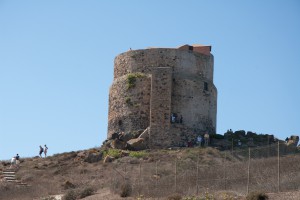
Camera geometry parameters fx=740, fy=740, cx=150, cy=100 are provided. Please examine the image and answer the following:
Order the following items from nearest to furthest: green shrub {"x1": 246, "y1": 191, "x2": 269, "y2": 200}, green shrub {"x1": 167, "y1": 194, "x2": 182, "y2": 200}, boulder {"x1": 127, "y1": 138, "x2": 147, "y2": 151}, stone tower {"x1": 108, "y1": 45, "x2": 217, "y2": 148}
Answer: green shrub {"x1": 246, "y1": 191, "x2": 269, "y2": 200}
green shrub {"x1": 167, "y1": 194, "x2": 182, "y2": 200}
boulder {"x1": 127, "y1": 138, "x2": 147, "y2": 151}
stone tower {"x1": 108, "y1": 45, "x2": 217, "y2": 148}

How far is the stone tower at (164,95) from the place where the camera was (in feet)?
146

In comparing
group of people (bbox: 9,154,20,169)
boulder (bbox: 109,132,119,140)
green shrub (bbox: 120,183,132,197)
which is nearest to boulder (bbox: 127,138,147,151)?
boulder (bbox: 109,132,119,140)

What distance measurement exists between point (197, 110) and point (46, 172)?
10741 millimetres

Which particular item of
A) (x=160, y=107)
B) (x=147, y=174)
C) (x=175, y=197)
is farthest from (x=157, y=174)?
(x=160, y=107)

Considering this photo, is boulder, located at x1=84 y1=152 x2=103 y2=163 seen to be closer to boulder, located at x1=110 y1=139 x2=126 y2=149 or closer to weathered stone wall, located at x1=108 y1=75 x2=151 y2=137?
boulder, located at x1=110 y1=139 x2=126 y2=149

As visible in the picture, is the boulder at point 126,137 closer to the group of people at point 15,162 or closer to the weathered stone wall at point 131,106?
the weathered stone wall at point 131,106

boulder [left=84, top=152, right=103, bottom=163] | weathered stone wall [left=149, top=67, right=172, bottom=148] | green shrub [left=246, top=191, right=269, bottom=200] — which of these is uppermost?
weathered stone wall [left=149, top=67, right=172, bottom=148]

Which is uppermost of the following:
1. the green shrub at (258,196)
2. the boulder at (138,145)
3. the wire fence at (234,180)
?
the boulder at (138,145)

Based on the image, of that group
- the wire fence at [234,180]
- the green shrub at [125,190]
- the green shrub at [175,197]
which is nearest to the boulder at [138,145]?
the wire fence at [234,180]

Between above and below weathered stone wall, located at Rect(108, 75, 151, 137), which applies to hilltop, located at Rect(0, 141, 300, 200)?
below

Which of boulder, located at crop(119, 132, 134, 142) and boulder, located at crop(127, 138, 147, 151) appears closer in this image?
boulder, located at crop(127, 138, 147, 151)

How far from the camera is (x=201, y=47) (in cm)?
4875

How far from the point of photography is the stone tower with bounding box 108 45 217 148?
44.6 metres

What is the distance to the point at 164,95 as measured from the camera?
147 ft
